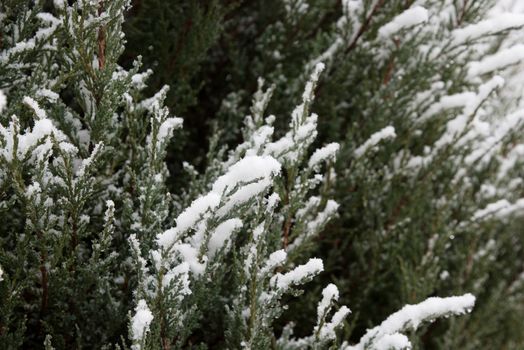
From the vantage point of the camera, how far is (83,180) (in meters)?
1.39

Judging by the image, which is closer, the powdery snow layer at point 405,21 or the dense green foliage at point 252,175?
the dense green foliage at point 252,175

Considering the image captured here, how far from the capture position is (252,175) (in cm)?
129

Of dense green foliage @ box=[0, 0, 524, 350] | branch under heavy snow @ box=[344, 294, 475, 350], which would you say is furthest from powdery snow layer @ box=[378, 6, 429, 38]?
branch under heavy snow @ box=[344, 294, 475, 350]

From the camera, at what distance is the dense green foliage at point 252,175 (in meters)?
1.42

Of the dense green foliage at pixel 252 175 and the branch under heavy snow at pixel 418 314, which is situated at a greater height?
the dense green foliage at pixel 252 175

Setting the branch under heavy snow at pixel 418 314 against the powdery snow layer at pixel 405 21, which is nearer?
the branch under heavy snow at pixel 418 314

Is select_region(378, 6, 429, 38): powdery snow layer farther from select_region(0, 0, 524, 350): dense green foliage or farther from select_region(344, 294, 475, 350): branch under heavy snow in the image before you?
select_region(344, 294, 475, 350): branch under heavy snow

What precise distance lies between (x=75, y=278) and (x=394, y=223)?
1.78 metres

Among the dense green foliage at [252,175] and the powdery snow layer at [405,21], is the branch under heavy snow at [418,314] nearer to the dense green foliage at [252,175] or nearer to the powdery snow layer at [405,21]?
the dense green foliage at [252,175]

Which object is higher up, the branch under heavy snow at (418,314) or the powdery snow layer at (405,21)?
the powdery snow layer at (405,21)

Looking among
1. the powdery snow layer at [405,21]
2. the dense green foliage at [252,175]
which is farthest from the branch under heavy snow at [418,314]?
the powdery snow layer at [405,21]

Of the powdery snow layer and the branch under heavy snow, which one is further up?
the powdery snow layer

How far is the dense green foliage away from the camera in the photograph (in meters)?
1.42

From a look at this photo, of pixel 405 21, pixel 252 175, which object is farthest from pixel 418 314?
pixel 405 21
